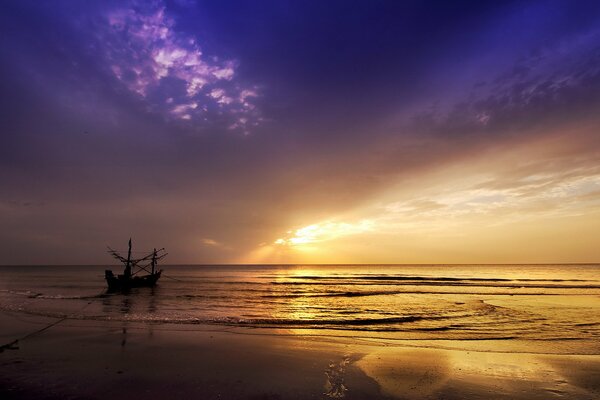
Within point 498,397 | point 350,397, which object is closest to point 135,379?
point 350,397

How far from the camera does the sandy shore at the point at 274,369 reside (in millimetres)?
8891

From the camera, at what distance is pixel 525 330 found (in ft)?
62.7

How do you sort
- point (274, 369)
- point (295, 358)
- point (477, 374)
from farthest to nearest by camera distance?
point (295, 358) → point (274, 369) → point (477, 374)

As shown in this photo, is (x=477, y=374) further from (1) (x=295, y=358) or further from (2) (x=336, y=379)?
(1) (x=295, y=358)

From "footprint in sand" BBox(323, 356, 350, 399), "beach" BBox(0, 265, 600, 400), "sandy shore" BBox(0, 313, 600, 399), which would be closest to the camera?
"footprint in sand" BBox(323, 356, 350, 399)

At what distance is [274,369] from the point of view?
36.1 ft

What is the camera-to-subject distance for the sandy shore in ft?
29.2

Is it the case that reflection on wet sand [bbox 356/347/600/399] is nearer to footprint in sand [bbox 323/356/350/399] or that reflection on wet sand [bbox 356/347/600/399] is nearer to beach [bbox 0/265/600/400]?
beach [bbox 0/265/600/400]

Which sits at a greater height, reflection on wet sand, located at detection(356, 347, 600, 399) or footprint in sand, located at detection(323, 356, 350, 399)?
footprint in sand, located at detection(323, 356, 350, 399)

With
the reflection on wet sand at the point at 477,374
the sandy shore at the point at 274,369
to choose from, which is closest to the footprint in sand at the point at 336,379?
the sandy shore at the point at 274,369

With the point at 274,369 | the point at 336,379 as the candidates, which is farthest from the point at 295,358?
the point at 336,379

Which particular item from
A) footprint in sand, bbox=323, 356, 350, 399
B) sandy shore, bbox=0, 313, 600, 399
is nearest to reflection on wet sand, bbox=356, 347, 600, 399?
sandy shore, bbox=0, 313, 600, 399

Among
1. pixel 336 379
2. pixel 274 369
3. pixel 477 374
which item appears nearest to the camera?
pixel 336 379

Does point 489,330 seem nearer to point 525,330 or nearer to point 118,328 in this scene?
point 525,330
